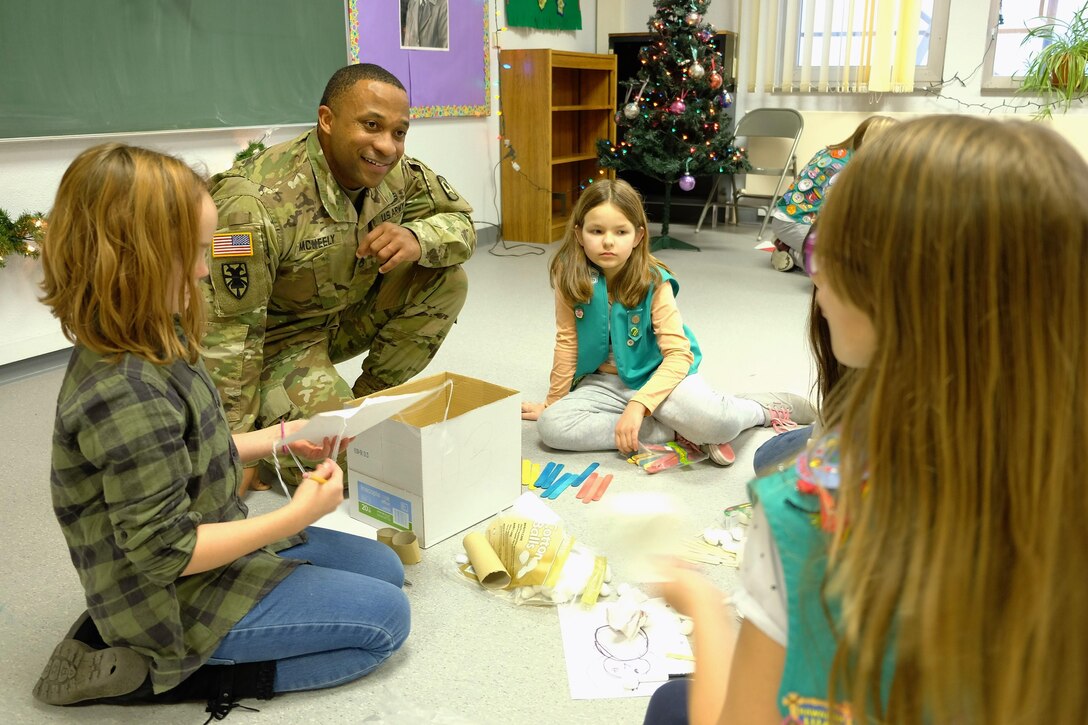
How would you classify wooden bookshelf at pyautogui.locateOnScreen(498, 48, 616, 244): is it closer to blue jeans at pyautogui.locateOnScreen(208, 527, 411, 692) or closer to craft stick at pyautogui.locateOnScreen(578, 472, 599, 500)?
craft stick at pyautogui.locateOnScreen(578, 472, 599, 500)

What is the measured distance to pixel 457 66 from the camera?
5.14 m

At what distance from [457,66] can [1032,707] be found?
4966mm

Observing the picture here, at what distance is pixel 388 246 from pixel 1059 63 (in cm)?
468

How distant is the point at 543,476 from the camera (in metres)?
2.31

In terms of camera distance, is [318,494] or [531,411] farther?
[531,411]

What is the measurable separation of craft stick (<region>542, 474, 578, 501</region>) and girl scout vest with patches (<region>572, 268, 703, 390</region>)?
1.21ft

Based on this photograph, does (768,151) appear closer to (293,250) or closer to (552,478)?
(552,478)

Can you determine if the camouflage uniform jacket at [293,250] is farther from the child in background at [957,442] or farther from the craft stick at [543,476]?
the child in background at [957,442]

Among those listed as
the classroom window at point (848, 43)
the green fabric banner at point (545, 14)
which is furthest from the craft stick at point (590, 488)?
the classroom window at point (848, 43)

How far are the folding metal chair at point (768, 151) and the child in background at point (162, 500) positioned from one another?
487 cm

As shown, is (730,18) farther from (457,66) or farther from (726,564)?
(726,564)

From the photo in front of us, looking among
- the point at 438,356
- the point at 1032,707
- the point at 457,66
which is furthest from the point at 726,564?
the point at 457,66

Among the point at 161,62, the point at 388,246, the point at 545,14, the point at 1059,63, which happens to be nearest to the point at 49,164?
the point at 161,62

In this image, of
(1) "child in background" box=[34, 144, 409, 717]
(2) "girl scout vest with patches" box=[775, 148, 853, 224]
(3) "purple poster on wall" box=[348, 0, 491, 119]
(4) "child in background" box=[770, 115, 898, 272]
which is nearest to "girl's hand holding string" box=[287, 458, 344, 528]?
(1) "child in background" box=[34, 144, 409, 717]
